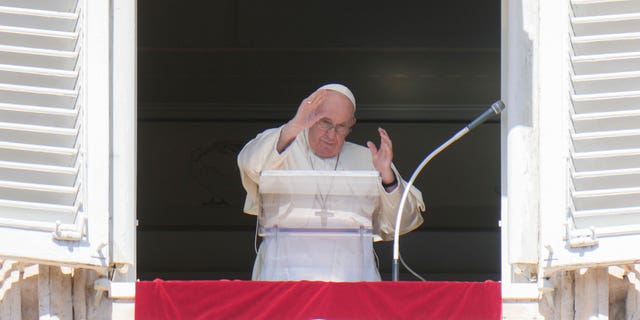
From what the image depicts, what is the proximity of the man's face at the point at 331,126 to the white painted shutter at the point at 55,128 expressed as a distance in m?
0.99

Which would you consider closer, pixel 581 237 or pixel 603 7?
pixel 581 237

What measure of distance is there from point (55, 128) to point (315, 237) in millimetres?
906

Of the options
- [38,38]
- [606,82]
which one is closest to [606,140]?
Answer: [606,82]

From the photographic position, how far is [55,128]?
5.16 meters

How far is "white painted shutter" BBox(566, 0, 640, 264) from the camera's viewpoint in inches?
201

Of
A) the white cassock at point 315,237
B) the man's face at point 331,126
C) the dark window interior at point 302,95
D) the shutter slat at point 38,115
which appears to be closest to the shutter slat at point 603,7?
the white cassock at point 315,237

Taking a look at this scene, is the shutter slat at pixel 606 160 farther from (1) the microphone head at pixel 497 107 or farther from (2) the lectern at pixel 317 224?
(2) the lectern at pixel 317 224

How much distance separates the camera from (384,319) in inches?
201

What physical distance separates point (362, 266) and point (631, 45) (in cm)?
104

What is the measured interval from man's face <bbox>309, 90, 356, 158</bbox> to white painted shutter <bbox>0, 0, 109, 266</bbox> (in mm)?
987

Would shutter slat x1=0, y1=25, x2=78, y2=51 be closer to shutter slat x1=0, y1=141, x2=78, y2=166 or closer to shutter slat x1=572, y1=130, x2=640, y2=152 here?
shutter slat x1=0, y1=141, x2=78, y2=166

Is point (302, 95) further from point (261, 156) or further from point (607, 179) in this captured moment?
point (607, 179)

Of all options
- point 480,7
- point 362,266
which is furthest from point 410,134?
point 362,266

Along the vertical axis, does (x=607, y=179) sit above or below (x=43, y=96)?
below
